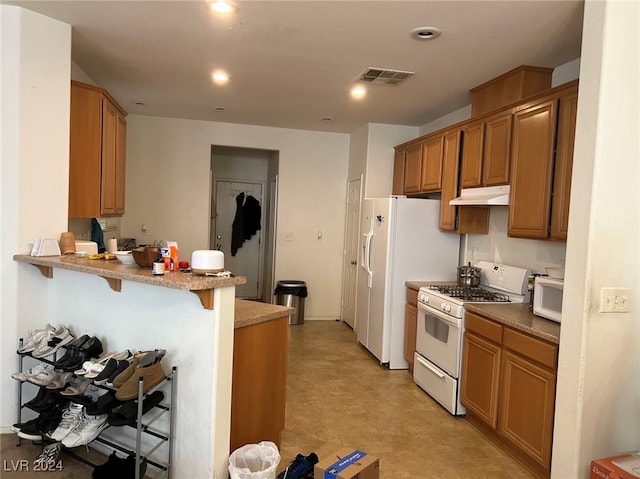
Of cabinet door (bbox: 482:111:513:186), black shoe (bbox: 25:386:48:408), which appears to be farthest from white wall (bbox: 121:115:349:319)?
black shoe (bbox: 25:386:48:408)

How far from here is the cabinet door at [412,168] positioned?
15.5 ft

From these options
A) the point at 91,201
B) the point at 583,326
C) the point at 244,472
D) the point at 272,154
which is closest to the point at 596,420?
the point at 583,326

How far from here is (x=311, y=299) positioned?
625 centimetres

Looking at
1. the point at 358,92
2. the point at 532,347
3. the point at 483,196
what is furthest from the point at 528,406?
the point at 358,92

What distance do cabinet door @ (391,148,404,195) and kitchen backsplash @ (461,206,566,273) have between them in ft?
3.56

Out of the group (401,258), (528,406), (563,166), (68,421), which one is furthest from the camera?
(401,258)

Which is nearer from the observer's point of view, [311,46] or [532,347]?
[532,347]

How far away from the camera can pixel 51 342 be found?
2.64m

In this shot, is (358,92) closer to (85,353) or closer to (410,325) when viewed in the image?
(410,325)

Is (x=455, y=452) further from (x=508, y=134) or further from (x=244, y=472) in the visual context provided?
(x=508, y=134)

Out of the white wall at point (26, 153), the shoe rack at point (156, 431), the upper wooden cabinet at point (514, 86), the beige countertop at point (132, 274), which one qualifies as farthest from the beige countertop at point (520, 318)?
the white wall at point (26, 153)

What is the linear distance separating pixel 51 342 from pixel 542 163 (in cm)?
329

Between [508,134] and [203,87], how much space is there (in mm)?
2746

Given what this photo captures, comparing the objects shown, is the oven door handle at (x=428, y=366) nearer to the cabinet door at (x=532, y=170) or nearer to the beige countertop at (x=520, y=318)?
the beige countertop at (x=520, y=318)
